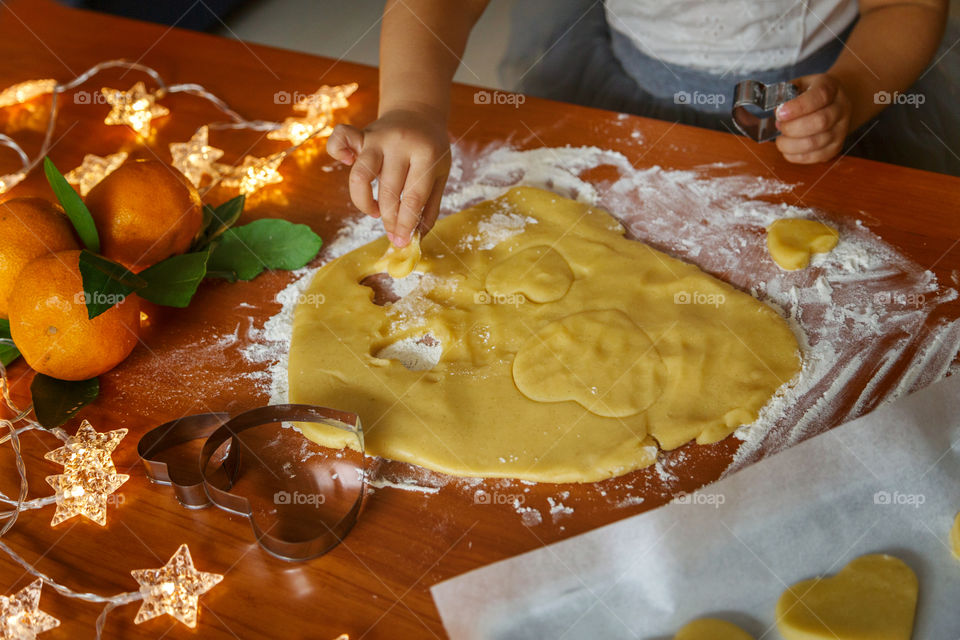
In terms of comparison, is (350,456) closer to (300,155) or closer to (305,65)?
(300,155)

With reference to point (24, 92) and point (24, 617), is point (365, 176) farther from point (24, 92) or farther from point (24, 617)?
point (24, 92)

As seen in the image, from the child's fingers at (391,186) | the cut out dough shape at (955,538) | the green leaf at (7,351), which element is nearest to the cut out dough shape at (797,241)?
the cut out dough shape at (955,538)

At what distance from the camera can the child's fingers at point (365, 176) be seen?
3.07 feet

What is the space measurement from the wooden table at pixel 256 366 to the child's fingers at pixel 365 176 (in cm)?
18

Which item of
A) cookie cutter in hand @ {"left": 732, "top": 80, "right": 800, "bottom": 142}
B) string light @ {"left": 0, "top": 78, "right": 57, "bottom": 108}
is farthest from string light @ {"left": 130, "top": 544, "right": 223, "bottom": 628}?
string light @ {"left": 0, "top": 78, "right": 57, "bottom": 108}

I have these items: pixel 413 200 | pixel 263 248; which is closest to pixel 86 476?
pixel 263 248

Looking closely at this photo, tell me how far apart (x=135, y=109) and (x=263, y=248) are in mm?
450

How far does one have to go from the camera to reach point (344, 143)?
95cm

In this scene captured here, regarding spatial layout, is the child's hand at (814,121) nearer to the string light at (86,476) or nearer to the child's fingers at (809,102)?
the child's fingers at (809,102)

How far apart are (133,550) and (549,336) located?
1.71 feet

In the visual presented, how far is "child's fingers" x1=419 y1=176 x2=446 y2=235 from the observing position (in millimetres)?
1031

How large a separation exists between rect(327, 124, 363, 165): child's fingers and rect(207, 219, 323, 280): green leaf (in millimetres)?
179

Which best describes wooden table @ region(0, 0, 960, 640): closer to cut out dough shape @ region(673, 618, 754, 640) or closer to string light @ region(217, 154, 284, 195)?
string light @ region(217, 154, 284, 195)

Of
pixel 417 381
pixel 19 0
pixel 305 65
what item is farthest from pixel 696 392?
pixel 19 0
